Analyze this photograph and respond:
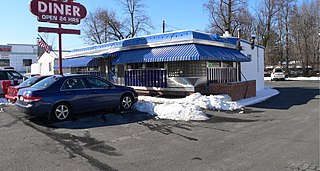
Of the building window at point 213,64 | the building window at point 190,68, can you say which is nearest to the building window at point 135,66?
the building window at point 190,68

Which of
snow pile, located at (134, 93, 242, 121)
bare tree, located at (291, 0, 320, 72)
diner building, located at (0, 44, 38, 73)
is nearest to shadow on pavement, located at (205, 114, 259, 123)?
snow pile, located at (134, 93, 242, 121)

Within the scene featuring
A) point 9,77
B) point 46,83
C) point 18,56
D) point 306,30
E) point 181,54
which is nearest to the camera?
point 46,83

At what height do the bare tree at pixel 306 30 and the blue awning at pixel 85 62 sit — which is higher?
the bare tree at pixel 306 30

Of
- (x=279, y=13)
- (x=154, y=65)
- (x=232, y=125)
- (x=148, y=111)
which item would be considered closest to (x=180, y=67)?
(x=154, y=65)

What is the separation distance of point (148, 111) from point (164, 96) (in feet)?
13.4

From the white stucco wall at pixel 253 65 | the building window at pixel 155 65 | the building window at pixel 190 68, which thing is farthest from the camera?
the white stucco wall at pixel 253 65

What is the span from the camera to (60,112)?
8180mm

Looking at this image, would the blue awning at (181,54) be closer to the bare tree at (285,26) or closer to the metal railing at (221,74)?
the metal railing at (221,74)

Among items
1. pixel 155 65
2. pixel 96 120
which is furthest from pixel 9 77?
pixel 96 120

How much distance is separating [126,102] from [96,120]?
1904 mm

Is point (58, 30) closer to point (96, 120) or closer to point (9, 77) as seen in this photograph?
point (9, 77)

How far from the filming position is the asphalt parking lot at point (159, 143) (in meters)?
4.60

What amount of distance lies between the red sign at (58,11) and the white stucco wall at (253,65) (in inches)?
425

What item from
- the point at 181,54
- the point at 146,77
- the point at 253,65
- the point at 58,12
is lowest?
the point at 146,77
